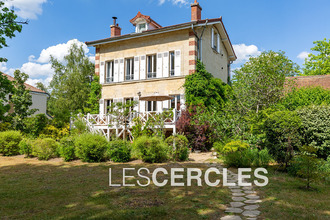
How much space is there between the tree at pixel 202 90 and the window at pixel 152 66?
2750mm

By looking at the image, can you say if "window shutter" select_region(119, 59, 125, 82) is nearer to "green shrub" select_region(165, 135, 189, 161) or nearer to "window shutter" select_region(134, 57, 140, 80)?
"window shutter" select_region(134, 57, 140, 80)

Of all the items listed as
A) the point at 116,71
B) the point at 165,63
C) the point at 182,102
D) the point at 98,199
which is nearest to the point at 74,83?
the point at 116,71

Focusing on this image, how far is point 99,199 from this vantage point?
5.36m

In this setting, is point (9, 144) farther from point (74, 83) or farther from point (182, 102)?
point (74, 83)

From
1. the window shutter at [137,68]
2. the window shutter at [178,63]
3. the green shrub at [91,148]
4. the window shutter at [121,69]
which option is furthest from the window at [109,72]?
the green shrub at [91,148]

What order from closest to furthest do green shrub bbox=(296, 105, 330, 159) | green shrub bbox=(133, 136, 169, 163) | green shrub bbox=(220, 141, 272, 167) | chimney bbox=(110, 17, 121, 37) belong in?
green shrub bbox=(296, 105, 330, 159), green shrub bbox=(220, 141, 272, 167), green shrub bbox=(133, 136, 169, 163), chimney bbox=(110, 17, 121, 37)

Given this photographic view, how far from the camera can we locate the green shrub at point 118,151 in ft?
33.1

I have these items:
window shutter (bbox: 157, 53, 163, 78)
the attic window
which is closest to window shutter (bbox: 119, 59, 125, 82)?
the attic window

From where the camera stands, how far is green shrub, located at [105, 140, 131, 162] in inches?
398

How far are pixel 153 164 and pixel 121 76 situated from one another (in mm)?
9845

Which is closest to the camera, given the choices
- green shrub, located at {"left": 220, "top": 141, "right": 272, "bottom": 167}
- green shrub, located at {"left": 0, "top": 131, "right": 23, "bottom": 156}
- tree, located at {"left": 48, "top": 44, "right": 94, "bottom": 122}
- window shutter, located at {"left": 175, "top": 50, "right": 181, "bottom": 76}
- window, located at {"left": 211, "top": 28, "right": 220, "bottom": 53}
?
green shrub, located at {"left": 220, "top": 141, "right": 272, "bottom": 167}

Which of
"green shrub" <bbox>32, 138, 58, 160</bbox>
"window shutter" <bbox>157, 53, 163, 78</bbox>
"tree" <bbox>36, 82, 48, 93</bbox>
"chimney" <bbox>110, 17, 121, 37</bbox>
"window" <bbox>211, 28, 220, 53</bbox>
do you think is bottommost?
"green shrub" <bbox>32, 138, 58, 160</bbox>

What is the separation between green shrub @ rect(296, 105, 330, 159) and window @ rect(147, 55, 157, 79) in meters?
10.3

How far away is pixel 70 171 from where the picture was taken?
8805 mm
